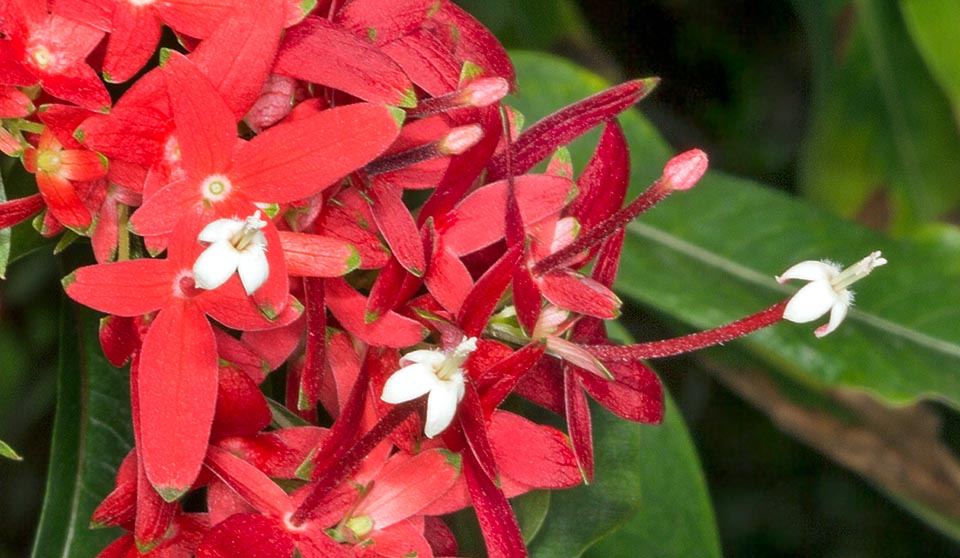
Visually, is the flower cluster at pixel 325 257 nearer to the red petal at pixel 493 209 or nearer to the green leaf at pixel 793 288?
the red petal at pixel 493 209

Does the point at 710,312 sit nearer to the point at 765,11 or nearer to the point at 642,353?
the point at 642,353

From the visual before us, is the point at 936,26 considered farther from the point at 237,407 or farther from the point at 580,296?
the point at 237,407

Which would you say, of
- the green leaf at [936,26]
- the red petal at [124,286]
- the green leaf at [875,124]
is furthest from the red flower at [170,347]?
the green leaf at [875,124]

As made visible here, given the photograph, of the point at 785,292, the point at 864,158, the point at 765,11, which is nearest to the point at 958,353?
the point at 785,292

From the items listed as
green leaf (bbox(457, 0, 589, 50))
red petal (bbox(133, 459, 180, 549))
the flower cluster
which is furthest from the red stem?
green leaf (bbox(457, 0, 589, 50))

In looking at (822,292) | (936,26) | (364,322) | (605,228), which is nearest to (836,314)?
(822,292)

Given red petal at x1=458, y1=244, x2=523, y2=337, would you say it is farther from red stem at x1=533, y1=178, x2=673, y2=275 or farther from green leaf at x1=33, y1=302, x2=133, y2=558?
green leaf at x1=33, y1=302, x2=133, y2=558
